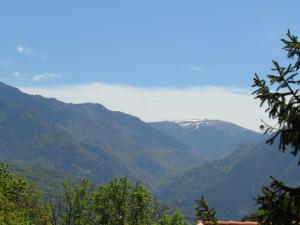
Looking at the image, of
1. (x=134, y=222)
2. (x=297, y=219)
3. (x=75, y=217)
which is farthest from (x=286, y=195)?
(x=75, y=217)

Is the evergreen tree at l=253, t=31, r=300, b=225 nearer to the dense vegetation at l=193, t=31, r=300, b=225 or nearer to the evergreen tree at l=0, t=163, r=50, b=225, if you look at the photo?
the dense vegetation at l=193, t=31, r=300, b=225

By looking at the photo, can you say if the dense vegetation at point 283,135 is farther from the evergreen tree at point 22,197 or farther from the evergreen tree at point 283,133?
the evergreen tree at point 22,197

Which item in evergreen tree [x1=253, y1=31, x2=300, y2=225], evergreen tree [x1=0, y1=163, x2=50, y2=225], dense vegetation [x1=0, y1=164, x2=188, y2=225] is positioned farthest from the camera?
evergreen tree [x1=0, y1=163, x2=50, y2=225]

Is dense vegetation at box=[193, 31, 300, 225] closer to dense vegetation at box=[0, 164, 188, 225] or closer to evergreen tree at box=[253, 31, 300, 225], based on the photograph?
evergreen tree at box=[253, 31, 300, 225]

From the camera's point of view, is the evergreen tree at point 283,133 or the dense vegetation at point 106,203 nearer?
the evergreen tree at point 283,133

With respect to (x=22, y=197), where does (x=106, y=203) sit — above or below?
above

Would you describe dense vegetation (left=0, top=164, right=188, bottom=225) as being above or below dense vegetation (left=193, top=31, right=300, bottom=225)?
below

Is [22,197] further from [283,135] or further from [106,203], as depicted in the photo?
[283,135]

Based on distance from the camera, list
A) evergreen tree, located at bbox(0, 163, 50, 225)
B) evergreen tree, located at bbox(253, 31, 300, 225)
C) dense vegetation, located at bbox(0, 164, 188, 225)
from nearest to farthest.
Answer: evergreen tree, located at bbox(253, 31, 300, 225) → dense vegetation, located at bbox(0, 164, 188, 225) → evergreen tree, located at bbox(0, 163, 50, 225)

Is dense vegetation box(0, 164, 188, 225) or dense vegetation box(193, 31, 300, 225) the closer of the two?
dense vegetation box(193, 31, 300, 225)

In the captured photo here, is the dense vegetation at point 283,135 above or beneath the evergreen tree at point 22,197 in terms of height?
above

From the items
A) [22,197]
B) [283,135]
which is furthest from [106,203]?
[283,135]

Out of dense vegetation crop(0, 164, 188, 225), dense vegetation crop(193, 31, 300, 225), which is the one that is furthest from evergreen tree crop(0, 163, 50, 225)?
dense vegetation crop(193, 31, 300, 225)

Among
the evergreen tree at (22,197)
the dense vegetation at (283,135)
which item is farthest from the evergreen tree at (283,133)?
the evergreen tree at (22,197)
